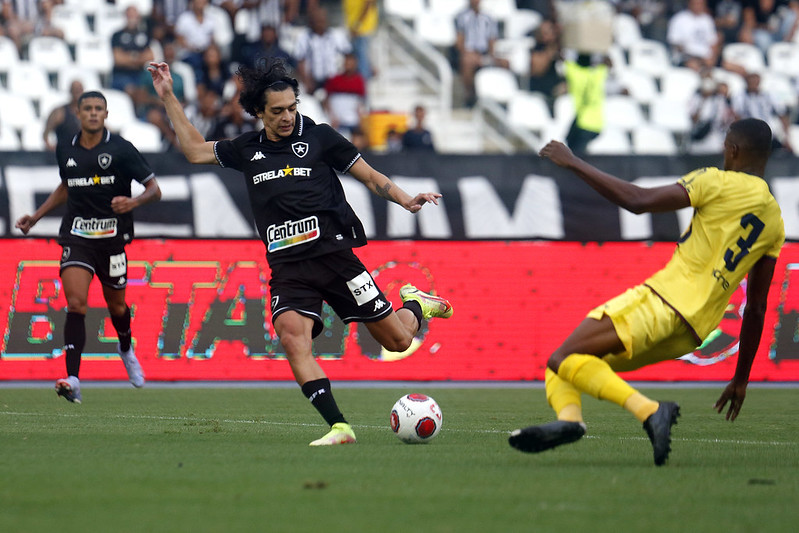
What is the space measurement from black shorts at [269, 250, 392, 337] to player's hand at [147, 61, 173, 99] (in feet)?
4.61

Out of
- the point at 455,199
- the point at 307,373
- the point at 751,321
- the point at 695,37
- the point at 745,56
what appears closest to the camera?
the point at 751,321

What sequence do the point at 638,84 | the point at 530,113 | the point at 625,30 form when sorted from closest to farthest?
the point at 530,113 → the point at 638,84 → the point at 625,30

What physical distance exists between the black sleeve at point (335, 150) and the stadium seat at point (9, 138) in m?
11.5

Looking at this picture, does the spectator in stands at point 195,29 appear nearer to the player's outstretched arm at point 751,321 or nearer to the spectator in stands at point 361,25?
the spectator in stands at point 361,25

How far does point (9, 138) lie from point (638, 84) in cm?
1054

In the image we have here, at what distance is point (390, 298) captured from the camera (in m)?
13.9

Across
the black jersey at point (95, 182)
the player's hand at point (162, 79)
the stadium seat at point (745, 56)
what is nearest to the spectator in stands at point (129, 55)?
the black jersey at point (95, 182)

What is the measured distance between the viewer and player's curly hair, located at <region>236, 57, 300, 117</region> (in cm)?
756

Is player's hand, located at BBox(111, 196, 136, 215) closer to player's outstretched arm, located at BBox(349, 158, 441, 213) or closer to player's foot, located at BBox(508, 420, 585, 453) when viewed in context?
player's outstretched arm, located at BBox(349, 158, 441, 213)

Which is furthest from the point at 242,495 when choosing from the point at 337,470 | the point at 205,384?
the point at 205,384

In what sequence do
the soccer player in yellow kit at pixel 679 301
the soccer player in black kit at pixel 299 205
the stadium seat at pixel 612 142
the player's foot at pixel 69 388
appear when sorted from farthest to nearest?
the stadium seat at pixel 612 142, the player's foot at pixel 69 388, the soccer player in black kit at pixel 299 205, the soccer player in yellow kit at pixel 679 301

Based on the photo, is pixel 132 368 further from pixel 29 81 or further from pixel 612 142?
pixel 612 142

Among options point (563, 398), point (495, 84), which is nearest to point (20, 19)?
point (495, 84)

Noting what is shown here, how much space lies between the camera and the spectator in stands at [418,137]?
17.5 m
